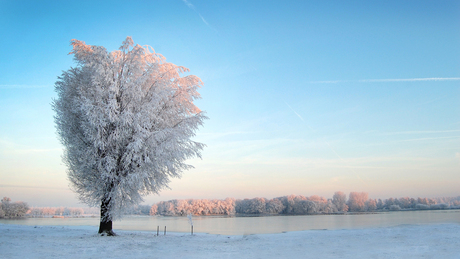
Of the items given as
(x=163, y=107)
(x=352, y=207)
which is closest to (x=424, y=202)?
(x=352, y=207)

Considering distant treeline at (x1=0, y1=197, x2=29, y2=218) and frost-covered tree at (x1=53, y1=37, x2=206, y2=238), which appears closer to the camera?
frost-covered tree at (x1=53, y1=37, x2=206, y2=238)

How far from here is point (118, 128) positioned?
16.2 m

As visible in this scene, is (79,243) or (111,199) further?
(111,199)

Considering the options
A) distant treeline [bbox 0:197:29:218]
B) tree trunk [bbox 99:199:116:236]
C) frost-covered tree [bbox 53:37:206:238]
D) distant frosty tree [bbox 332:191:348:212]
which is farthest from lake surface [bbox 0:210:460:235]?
distant frosty tree [bbox 332:191:348:212]

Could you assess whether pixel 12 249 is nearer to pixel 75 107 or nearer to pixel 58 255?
pixel 58 255

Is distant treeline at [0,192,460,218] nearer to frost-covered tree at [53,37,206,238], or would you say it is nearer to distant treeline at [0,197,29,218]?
distant treeline at [0,197,29,218]

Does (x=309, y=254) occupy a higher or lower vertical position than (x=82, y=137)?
lower

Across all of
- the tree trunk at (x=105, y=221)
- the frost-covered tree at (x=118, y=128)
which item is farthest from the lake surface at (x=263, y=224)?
the frost-covered tree at (x=118, y=128)

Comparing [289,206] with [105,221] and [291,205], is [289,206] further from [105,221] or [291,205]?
[105,221]

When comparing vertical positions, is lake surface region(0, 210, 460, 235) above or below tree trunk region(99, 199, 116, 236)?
below

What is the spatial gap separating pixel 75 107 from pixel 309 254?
579 inches

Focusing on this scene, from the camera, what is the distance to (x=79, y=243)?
12844 mm

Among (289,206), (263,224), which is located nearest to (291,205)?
(289,206)

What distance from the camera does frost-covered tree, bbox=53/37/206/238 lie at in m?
15.9
